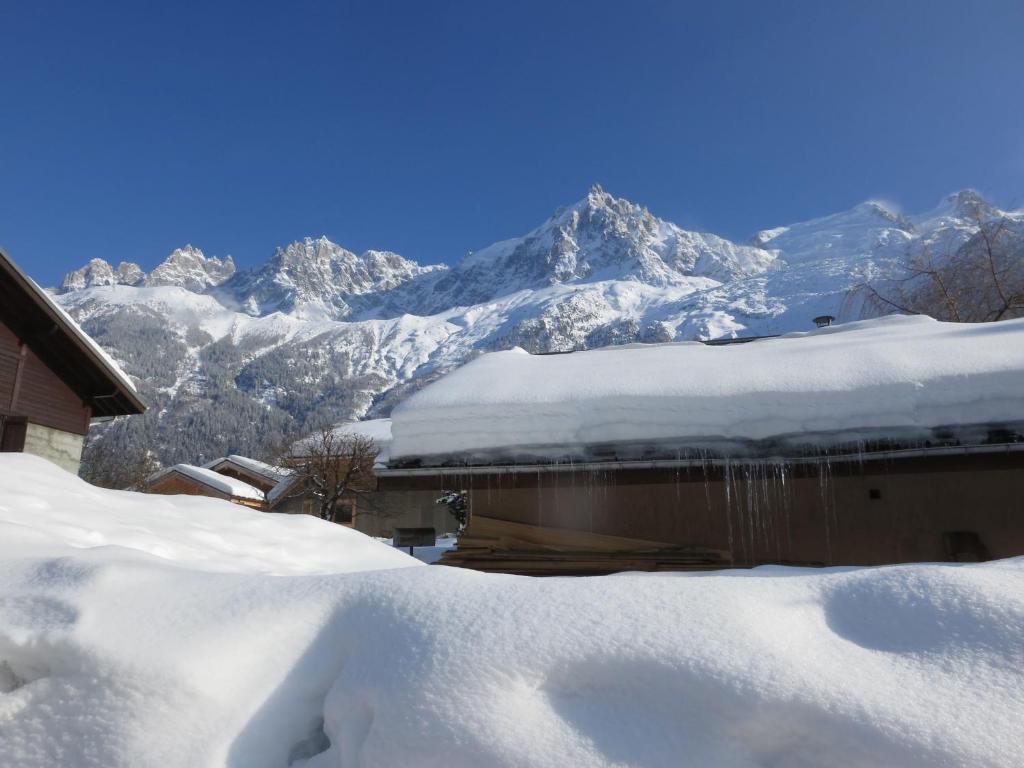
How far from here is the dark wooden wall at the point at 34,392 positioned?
1169 centimetres

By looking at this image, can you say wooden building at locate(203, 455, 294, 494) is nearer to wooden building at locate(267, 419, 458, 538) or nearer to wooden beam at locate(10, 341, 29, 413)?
wooden building at locate(267, 419, 458, 538)

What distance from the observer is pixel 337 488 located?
2481 centimetres

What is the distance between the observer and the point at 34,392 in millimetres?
12188

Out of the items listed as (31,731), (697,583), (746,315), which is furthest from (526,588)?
(746,315)

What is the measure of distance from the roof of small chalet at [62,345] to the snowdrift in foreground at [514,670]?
11.1m

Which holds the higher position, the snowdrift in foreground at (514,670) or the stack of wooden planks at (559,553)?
the snowdrift in foreground at (514,670)

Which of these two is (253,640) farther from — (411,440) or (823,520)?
(823,520)

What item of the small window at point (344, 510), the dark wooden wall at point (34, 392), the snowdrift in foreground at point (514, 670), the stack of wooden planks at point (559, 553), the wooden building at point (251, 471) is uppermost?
the dark wooden wall at point (34, 392)

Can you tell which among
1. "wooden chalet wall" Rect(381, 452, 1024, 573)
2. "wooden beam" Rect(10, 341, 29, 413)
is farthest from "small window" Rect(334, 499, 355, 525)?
"wooden chalet wall" Rect(381, 452, 1024, 573)

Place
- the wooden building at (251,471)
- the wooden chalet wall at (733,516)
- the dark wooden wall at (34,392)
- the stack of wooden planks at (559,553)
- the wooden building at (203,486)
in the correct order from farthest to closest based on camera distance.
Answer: the wooden building at (251,471)
the wooden building at (203,486)
the dark wooden wall at (34,392)
the stack of wooden planks at (559,553)
the wooden chalet wall at (733,516)

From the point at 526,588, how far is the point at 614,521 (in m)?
4.59

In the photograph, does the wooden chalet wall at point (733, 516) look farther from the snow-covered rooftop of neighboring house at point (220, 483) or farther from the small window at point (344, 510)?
the snow-covered rooftop of neighboring house at point (220, 483)

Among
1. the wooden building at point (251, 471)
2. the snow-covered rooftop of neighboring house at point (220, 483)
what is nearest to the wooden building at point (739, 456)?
the snow-covered rooftop of neighboring house at point (220, 483)

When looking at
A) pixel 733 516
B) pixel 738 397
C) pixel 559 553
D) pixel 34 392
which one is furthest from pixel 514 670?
pixel 34 392
